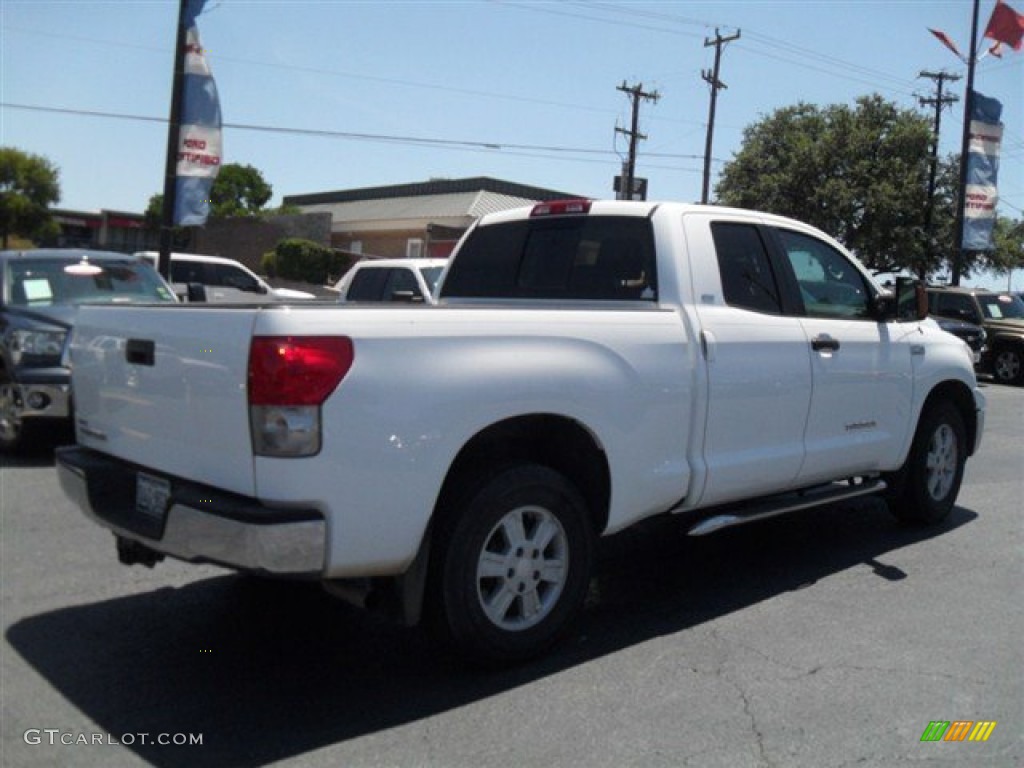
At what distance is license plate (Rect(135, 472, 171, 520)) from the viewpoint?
3.59m

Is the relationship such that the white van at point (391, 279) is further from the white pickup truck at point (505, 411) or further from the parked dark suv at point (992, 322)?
the parked dark suv at point (992, 322)

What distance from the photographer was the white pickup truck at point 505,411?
130 inches

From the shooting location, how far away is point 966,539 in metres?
6.26

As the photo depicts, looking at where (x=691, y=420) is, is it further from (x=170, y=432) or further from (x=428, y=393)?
(x=170, y=432)

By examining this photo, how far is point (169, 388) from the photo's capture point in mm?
3650

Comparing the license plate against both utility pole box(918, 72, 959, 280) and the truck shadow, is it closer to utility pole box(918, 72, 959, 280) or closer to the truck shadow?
the truck shadow

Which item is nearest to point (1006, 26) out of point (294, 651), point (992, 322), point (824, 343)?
point (992, 322)

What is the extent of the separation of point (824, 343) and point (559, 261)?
1522 millimetres

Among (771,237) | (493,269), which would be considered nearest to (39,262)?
(493,269)

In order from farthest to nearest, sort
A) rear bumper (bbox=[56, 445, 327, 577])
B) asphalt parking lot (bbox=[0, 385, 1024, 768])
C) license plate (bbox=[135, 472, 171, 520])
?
1. license plate (bbox=[135, 472, 171, 520])
2. asphalt parking lot (bbox=[0, 385, 1024, 768])
3. rear bumper (bbox=[56, 445, 327, 577])

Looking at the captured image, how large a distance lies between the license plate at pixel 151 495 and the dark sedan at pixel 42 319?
440cm

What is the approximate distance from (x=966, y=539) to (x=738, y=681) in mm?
3126

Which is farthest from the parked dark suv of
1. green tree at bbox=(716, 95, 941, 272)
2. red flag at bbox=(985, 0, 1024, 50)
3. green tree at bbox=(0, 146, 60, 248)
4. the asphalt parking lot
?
green tree at bbox=(0, 146, 60, 248)

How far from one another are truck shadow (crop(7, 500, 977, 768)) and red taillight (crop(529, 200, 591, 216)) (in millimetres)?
2028
